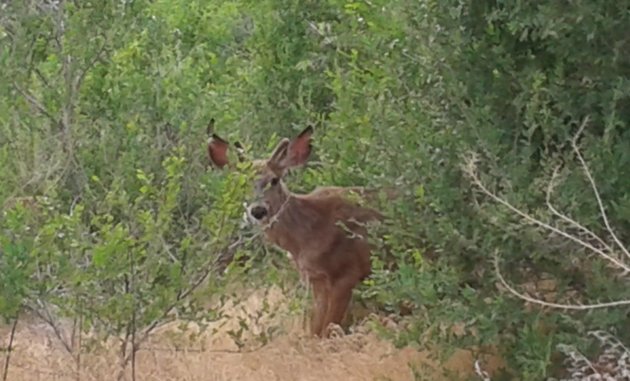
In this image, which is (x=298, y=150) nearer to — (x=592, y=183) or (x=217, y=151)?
(x=217, y=151)

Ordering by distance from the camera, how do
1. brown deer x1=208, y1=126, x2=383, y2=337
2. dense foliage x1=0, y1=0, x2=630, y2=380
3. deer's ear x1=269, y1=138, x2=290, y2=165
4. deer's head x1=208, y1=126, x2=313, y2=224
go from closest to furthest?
dense foliage x1=0, y1=0, x2=630, y2=380, deer's head x1=208, y1=126, x2=313, y2=224, deer's ear x1=269, y1=138, x2=290, y2=165, brown deer x1=208, y1=126, x2=383, y2=337

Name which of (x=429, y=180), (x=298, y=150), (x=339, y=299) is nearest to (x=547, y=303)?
(x=429, y=180)

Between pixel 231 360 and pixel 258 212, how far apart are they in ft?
3.00

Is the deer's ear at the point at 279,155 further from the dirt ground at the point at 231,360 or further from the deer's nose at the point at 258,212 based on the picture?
the dirt ground at the point at 231,360

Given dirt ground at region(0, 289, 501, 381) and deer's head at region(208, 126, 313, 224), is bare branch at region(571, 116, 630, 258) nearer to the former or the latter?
dirt ground at region(0, 289, 501, 381)

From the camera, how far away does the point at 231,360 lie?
7.89 metres

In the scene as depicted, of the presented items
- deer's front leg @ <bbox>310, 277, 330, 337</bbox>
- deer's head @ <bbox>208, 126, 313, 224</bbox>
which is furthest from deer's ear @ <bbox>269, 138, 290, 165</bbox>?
deer's front leg @ <bbox>310, 277, 330, 337</bbox>

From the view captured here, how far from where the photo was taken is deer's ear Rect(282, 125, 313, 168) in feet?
28.4

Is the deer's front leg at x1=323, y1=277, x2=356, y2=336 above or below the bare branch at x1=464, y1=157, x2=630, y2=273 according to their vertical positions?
below

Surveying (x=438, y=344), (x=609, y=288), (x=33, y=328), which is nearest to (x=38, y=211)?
(x=33, y=328)

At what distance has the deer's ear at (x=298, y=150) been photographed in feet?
28.4

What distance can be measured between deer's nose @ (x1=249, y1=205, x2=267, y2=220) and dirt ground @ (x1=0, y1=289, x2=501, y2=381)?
1.84ft

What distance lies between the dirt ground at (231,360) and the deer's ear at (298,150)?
993 mm

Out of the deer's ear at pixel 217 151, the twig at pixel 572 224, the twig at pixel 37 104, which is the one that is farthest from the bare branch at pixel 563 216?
the twig at pixel 37 104
